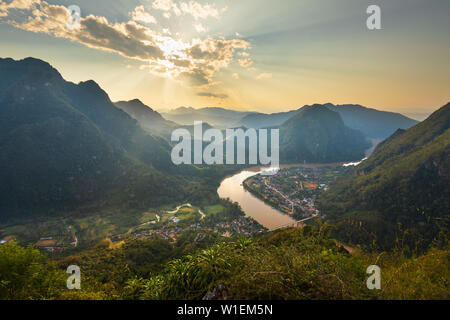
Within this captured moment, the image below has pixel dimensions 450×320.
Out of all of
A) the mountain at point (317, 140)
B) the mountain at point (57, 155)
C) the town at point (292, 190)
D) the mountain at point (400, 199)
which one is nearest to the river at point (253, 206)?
the town at point (292, 190)

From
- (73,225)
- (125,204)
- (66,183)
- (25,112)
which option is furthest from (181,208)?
(25,112)

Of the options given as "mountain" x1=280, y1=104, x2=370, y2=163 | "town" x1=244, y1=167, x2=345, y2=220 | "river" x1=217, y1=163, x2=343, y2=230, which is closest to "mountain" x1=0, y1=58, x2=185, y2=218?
"river" x1=217, y1=163, x2=343, y2=230

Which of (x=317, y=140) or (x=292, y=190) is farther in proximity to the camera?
(x=317, y=140)

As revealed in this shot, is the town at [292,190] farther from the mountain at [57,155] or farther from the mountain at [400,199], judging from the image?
the mountain at [57,155]

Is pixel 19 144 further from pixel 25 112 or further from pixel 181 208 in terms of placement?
pixel 181 208

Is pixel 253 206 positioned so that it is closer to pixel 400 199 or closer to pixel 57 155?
pixel 400 199

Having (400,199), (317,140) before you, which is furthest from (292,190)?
(317,140)
